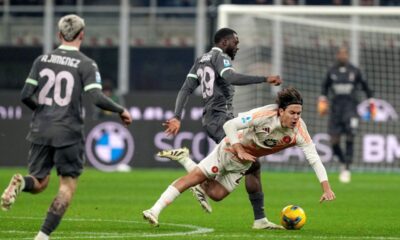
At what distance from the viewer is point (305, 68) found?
27.5 m

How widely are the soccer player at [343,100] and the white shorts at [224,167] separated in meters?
10.3

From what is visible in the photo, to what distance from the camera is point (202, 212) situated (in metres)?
15.0

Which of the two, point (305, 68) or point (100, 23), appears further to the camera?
point (100, 23)

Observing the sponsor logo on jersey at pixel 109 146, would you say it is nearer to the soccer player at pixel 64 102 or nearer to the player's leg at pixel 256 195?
the player's leg at pixel 256 195

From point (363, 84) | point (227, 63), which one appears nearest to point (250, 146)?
point (227, 63)

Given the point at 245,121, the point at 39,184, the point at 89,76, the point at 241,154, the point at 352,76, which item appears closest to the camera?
the point at 89,76

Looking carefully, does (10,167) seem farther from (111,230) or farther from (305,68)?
(111,230)

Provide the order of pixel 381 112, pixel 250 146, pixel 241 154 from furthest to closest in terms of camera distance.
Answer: pixel 381 112 → pixel 250 146 → pixel 241 154

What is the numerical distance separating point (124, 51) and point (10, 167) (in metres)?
9.90

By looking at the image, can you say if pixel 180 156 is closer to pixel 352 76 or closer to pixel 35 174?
pixel 35 174

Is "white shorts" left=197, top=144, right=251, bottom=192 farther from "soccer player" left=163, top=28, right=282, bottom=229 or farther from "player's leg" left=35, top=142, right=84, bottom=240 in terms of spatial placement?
"player's leg" left=35, top=142, right=84, bottom=240

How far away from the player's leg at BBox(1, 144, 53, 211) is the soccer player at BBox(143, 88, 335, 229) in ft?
5.89

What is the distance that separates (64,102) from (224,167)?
8.69 ft

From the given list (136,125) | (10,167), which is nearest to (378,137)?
(136,125)
